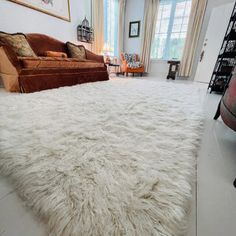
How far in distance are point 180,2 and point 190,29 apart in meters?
0.92

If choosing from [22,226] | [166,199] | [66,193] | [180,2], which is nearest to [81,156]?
[66,193]

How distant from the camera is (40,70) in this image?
203 centimetres

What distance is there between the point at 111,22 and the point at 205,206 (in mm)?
5802

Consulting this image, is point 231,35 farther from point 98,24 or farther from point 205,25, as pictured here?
point 98,24

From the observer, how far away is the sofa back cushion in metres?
2.70

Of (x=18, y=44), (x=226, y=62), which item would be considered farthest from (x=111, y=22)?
(x=226, y=62)

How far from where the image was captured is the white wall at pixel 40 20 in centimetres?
246

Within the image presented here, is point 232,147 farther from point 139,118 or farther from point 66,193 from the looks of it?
→ point 66,193

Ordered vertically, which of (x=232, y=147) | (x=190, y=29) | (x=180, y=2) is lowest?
(x=232, y=147)

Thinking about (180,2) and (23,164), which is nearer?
(23,164)

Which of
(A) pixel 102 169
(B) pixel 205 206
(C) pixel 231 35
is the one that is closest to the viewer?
(B) pixel 205 206

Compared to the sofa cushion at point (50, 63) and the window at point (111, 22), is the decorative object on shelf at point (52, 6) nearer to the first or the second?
the sofa cushion at point (50, 63)

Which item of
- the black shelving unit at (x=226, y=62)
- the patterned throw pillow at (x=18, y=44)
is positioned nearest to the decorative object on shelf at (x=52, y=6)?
the patterned throw pillow at (x=18, y=44)

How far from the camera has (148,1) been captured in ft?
15.2
